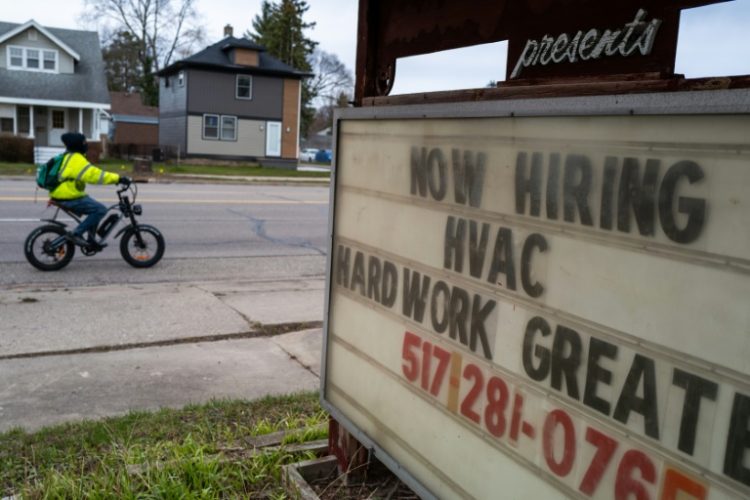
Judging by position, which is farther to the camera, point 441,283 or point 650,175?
point 441,283

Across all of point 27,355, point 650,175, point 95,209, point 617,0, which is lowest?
point 27,355

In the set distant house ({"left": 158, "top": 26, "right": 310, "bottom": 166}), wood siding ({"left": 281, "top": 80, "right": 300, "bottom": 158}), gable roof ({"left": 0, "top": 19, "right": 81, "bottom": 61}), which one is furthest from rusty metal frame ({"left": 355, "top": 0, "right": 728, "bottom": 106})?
gable roof ({"left": 0, "top": 19, "right": 81, "bottom": 61})

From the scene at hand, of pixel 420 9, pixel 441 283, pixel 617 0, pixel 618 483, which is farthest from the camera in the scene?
pixel 420 9

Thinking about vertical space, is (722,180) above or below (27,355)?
above

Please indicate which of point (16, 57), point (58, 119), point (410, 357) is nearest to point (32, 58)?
point (16, 57)

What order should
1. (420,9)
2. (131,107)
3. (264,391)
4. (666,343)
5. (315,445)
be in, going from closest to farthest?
(666,343) → (420,9) → (315,445) → (264,391) → (131,107)

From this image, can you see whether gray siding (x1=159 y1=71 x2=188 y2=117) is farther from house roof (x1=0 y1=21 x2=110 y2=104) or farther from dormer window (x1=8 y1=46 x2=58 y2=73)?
dormer window (x1=8 y1=46 x2=58 y2=73)

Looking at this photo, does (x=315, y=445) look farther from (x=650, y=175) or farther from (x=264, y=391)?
(x=650, y=175)

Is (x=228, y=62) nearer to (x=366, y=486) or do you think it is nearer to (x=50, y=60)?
(x=50, y=60)

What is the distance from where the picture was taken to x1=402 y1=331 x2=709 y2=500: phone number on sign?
1.68 m

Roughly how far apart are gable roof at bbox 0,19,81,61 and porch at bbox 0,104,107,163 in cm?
Result: 317

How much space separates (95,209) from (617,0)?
8.22 meters

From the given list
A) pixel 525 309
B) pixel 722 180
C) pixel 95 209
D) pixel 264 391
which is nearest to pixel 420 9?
pixel 525 309

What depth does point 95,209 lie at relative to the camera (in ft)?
29.1
